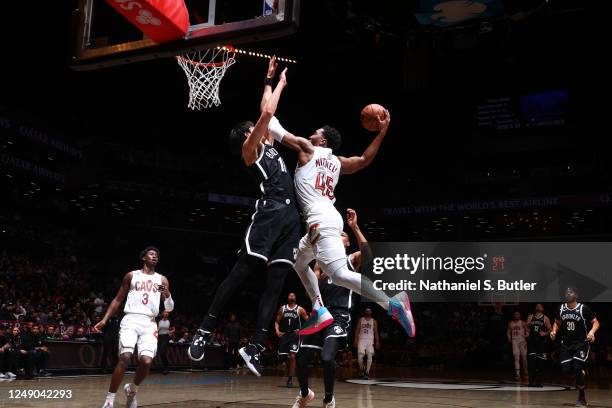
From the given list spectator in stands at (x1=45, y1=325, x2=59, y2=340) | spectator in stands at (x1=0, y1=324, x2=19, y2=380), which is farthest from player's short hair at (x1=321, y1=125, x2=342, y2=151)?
spectator in stands at (x1=45, y1=325, x2=59, y2=340)

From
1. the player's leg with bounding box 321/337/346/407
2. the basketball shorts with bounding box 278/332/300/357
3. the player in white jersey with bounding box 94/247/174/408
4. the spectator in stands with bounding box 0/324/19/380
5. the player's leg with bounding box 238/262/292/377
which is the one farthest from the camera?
the spectator in stands with bounding box 0/324/19/380

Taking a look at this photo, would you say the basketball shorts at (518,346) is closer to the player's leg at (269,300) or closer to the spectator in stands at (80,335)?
the spectator in stands at (80,335)

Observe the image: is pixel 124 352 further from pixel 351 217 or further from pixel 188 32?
pixel 188 32

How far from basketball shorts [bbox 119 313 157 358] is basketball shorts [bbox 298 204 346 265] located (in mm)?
2949

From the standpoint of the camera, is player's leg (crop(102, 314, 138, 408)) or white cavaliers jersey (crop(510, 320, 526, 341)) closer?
player's leg (crop(102, 314, 138, 408))

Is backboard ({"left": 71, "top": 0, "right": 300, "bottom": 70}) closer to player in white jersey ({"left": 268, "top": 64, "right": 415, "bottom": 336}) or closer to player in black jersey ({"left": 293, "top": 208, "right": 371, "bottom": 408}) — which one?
player in white jersey ({"left": 268, "top": 64, "right": 415, "bottom": 336})

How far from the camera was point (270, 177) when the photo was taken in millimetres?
5492

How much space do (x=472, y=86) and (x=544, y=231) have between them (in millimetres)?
7034

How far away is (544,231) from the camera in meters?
27.0

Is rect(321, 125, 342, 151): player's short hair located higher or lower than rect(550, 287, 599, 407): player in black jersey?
higher

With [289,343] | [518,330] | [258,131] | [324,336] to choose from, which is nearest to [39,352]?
[289,343]

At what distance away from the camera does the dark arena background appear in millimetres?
17344

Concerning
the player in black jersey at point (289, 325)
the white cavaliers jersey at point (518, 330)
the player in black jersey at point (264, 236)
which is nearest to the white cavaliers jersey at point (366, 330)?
the player in black jersey at point (289, 325)

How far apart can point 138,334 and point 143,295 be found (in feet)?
1.54
